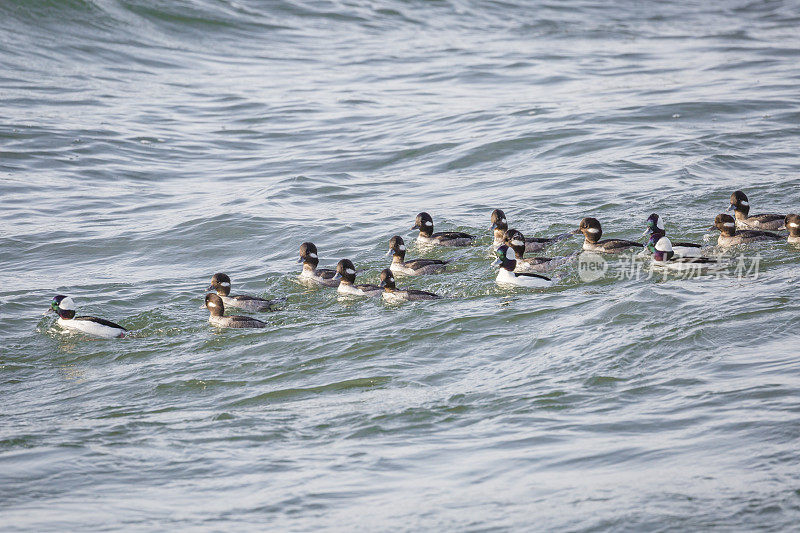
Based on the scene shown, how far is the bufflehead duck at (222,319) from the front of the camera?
1066 centimetres

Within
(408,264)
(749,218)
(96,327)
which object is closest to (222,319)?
(96,327)

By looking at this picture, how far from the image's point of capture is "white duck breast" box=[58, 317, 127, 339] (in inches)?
417

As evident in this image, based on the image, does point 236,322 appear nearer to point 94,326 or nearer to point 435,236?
point 94,326

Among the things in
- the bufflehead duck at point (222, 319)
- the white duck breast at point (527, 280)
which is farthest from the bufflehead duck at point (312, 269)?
the white duck breast at point (527, 280)

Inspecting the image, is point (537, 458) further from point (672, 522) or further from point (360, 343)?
point (360, 343)

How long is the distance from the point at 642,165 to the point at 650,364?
879 centimetres

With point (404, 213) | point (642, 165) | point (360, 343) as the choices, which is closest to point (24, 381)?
point (360, 343)

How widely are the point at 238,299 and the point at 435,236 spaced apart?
127 inches

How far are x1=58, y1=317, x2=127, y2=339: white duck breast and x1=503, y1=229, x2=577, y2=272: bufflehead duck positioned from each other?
485 centimetres

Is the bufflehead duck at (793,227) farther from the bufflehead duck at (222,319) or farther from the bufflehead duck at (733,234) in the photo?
the bufflehead duck at (222,319)

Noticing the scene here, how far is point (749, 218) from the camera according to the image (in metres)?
13.0

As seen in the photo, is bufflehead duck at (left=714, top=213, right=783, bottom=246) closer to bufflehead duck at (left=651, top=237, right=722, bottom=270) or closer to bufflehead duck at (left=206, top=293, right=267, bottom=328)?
bufflehead duck at (left=651, top=237, right=722, bottom=270)

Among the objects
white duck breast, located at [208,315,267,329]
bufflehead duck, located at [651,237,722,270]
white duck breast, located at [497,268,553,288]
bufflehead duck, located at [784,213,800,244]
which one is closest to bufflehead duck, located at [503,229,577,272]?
white duck breast, located at [497,268,553,288]

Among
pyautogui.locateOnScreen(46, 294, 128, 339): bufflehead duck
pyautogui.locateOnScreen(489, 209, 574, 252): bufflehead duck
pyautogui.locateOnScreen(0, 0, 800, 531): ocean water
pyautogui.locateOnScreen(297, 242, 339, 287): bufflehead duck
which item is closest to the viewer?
pyautogui.locateOnScreen(0, 0, 800, 531): ocean water
